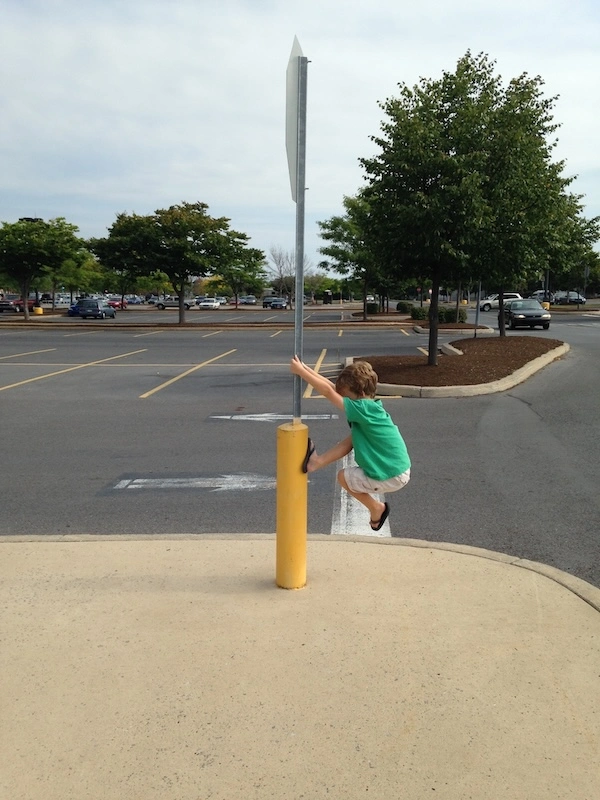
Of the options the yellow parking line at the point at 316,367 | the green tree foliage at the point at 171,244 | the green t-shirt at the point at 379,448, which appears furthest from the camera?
the green tree foliage at the point at 171,244

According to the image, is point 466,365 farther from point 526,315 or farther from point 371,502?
point 526,315

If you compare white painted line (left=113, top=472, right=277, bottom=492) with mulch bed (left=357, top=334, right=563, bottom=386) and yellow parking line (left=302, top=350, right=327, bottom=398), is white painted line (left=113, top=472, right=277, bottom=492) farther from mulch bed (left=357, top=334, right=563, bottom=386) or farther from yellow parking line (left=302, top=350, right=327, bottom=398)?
mulch bed (left=357, top=334, right=563, bottom=386)

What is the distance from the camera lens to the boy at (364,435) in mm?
4023

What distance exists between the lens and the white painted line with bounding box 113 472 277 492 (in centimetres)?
680

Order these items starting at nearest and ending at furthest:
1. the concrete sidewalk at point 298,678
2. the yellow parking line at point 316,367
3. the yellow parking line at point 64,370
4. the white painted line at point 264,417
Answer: the concrete sidewalk at point 298,678, the white painted line at point 264,417, the yellow parking line at point 316,367, the yellow parking line at point 64,370

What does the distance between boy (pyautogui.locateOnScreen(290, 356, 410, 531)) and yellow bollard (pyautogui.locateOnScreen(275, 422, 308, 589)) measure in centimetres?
7

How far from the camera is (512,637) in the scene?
3.66 metres

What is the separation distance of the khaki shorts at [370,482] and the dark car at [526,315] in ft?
102

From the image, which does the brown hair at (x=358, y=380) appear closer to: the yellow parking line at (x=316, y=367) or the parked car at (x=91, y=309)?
the yellow parking line at (x=316, y=367)

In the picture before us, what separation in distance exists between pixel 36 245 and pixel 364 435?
131 feet

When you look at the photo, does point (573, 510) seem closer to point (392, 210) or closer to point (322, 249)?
point (392, 210)

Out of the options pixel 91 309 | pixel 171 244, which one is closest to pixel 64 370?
pixel 171 244

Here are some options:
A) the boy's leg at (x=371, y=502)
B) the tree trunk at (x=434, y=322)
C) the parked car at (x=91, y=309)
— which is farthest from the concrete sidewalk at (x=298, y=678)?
the parked car at (x=91, y=309)

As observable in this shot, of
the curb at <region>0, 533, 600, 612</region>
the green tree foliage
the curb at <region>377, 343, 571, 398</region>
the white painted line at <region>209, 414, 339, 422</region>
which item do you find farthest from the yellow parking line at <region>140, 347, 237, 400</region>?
the green tree foliage
